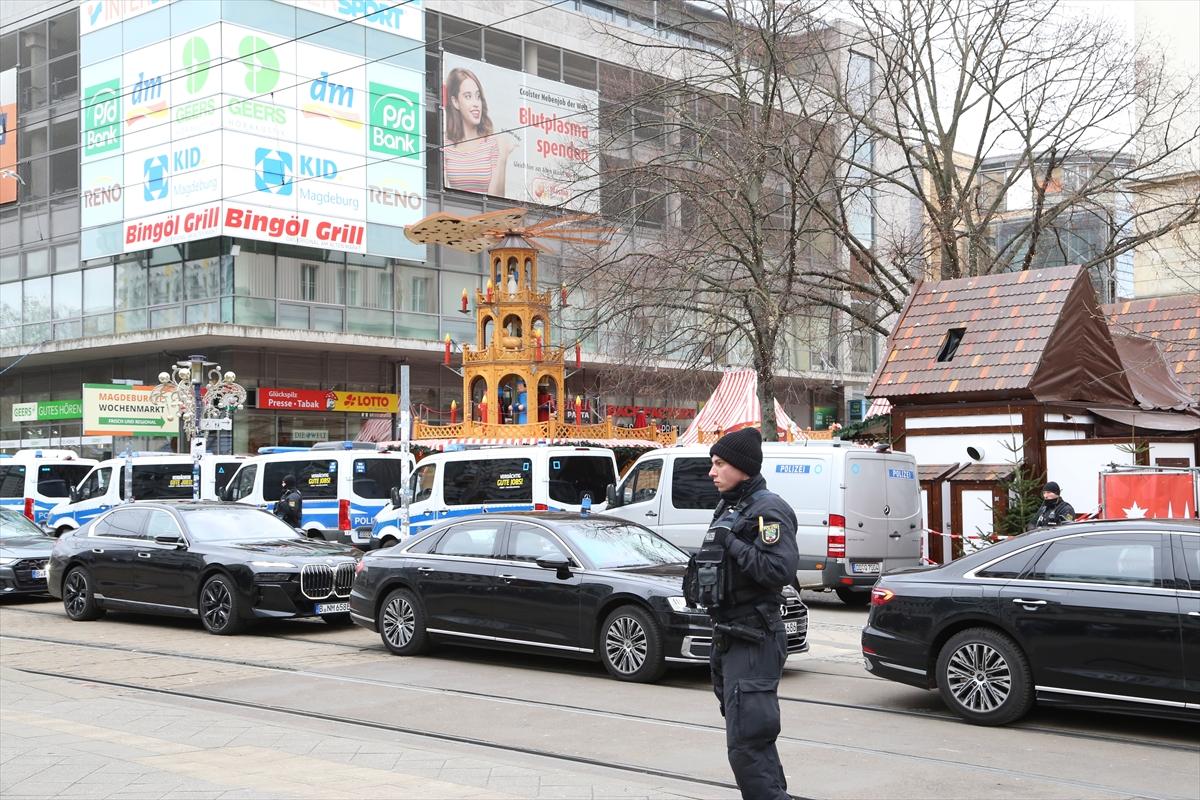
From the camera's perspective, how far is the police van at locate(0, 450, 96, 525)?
98.9ft

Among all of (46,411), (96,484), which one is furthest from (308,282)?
(96,484)

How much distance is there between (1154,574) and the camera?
897cm

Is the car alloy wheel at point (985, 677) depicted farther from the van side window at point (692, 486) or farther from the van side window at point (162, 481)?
the van side window at point (162, 481)

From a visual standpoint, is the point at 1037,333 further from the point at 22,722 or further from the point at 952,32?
the point at 22,722

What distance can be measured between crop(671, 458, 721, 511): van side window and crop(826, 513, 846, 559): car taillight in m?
1.98

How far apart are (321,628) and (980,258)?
19750mm

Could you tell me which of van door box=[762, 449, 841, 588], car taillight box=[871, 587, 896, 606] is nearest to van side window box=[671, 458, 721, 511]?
van door box=[762, 449, 841, 588]

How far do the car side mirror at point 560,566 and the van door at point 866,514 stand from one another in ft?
21.0

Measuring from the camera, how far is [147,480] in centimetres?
2764

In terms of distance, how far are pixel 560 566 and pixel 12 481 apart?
75.0 feet

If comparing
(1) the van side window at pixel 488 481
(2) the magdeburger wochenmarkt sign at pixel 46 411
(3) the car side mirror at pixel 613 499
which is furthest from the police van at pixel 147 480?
(2) the magdeburger wochenmarkt sign at pixel 46 411

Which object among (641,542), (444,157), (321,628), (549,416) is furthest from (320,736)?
(444,157)

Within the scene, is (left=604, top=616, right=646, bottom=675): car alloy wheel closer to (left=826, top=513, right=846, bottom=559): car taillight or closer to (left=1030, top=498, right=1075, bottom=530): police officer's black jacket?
(left=826, top=513, right=846, bottom=559): car taillight

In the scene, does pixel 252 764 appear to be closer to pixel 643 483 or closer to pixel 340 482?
pixel 643 483
